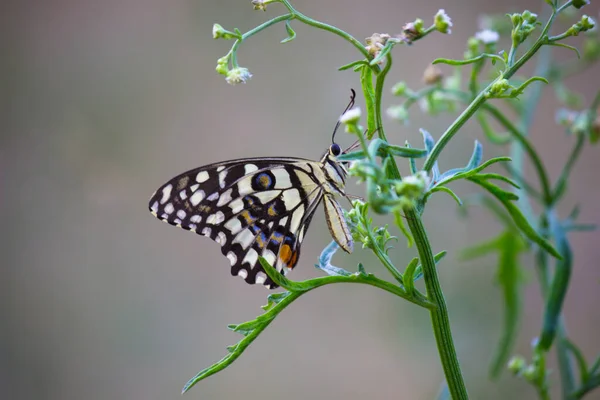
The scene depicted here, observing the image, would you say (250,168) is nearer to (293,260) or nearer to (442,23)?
(293,260)

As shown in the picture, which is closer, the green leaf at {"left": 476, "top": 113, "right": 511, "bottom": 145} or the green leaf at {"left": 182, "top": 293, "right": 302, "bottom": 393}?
the green leaf at {"left": 182, "top": 293, "right": 302, "bottom": 393}

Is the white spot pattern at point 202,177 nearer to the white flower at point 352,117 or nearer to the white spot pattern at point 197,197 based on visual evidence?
the white spot pattern at point 197,197

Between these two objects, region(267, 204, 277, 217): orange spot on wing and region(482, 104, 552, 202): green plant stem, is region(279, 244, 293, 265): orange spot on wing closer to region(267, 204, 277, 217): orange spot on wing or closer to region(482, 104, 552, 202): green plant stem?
region(267, 204, 277, 217): orange spot on wing

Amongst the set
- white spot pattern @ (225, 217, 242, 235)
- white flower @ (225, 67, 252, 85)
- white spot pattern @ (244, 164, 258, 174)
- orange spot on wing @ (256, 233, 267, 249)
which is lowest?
orange spot on wing @ (256, 233, 267, 249)

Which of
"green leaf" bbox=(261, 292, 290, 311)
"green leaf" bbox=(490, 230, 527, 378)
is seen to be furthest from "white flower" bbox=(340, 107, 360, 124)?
"green leaf" bbox=(490, 230, 527, 378)

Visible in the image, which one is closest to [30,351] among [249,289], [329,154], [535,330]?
[249,289]

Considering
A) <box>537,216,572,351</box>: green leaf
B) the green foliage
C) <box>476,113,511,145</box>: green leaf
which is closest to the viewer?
the green foliage

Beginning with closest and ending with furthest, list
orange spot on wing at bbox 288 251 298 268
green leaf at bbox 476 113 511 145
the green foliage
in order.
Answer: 1. the green foliage
2. orange spot on wing at bbox 288 251 298 268
3. green leaf at bbox 476 113 511 145
